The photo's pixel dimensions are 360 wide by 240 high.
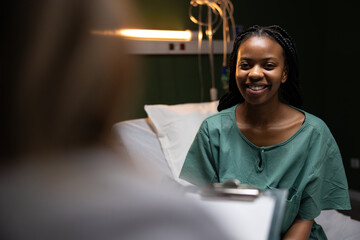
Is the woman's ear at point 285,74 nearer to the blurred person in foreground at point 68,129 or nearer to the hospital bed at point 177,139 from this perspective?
the hospital bed at point 177,139

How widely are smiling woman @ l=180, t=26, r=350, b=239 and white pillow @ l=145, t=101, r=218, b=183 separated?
→ 0.63m

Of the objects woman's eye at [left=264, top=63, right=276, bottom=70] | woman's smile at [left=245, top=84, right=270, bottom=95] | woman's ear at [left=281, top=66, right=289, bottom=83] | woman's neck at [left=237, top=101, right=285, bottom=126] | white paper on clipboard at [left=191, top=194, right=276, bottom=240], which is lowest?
woman's neck at [left=237, top=101, right=285, bottom=126]

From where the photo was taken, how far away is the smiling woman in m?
1.23


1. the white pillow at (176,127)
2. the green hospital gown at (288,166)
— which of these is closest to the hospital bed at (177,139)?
the white pillow at (176,127)

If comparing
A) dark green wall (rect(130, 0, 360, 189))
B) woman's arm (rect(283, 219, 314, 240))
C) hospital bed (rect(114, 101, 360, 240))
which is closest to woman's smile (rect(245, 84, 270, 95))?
woman's arm (rect(283, 219, 314, 240))

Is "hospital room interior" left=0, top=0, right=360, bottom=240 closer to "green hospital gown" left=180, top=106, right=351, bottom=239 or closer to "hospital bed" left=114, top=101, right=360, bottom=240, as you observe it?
"hospital bed" left=114, top=101, right=360, bottom=240

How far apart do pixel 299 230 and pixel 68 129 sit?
49.7 inches

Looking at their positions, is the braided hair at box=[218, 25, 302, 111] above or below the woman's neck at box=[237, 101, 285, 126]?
above

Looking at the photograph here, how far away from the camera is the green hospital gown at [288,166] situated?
4.22ft

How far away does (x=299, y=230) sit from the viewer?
1294 millimetres

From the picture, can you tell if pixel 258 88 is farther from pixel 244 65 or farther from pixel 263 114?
pixel 263 114

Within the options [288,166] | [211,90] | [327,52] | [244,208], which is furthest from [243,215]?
[327,52]

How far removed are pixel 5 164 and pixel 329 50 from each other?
381 centimetres

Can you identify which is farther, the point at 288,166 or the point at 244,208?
the point at 288,166
